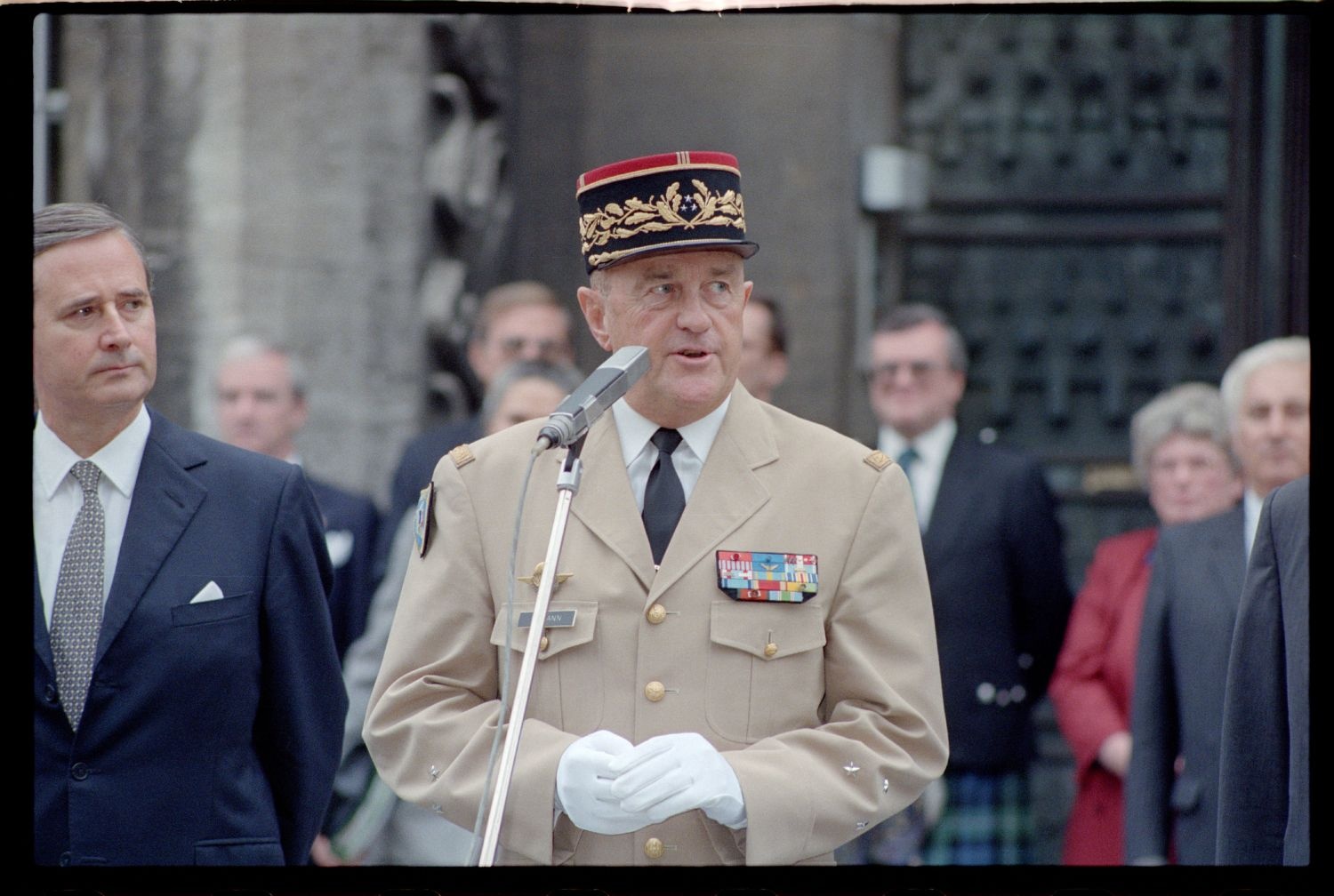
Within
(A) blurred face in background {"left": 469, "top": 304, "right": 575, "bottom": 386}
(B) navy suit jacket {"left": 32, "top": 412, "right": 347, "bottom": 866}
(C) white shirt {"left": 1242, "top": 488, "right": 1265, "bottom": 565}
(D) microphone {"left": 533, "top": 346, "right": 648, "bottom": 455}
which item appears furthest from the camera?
(A) blurred face in background {"left": 469, "top": 304, "right": 575, "bottom": 386}

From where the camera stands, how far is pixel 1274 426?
521 centimetres

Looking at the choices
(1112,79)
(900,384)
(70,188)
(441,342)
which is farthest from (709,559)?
(1112,79)

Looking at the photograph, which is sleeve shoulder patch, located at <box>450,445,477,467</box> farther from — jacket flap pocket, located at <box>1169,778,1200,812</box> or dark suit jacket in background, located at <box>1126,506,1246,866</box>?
jacket flap pocket, located at <box>1169,778,1200,812</box>

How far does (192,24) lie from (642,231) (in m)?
3.76

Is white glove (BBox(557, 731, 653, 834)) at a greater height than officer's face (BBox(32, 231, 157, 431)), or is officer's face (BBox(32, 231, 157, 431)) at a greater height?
officer's face (BBox(32, 231, 157, 431))

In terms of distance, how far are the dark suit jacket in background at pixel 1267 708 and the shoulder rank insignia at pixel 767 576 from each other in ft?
2.84

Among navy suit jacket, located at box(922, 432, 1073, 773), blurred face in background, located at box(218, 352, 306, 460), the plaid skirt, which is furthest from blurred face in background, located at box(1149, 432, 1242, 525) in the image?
blurred face in background, located at box(218, 352, 306, 460)

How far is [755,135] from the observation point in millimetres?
7500

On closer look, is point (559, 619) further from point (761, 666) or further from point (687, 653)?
point (761, 666)

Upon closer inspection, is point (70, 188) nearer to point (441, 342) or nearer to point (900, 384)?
point (441, 342)

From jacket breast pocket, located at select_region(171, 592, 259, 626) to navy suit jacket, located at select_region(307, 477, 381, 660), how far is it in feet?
5.76

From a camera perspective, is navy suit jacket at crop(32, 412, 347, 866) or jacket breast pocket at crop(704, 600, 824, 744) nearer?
jacket breast pocket at crop(704, 600, 824, 744)

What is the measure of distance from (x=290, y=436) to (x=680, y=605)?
2847 millimetres

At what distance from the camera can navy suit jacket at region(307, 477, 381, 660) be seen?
5746 millimetres
